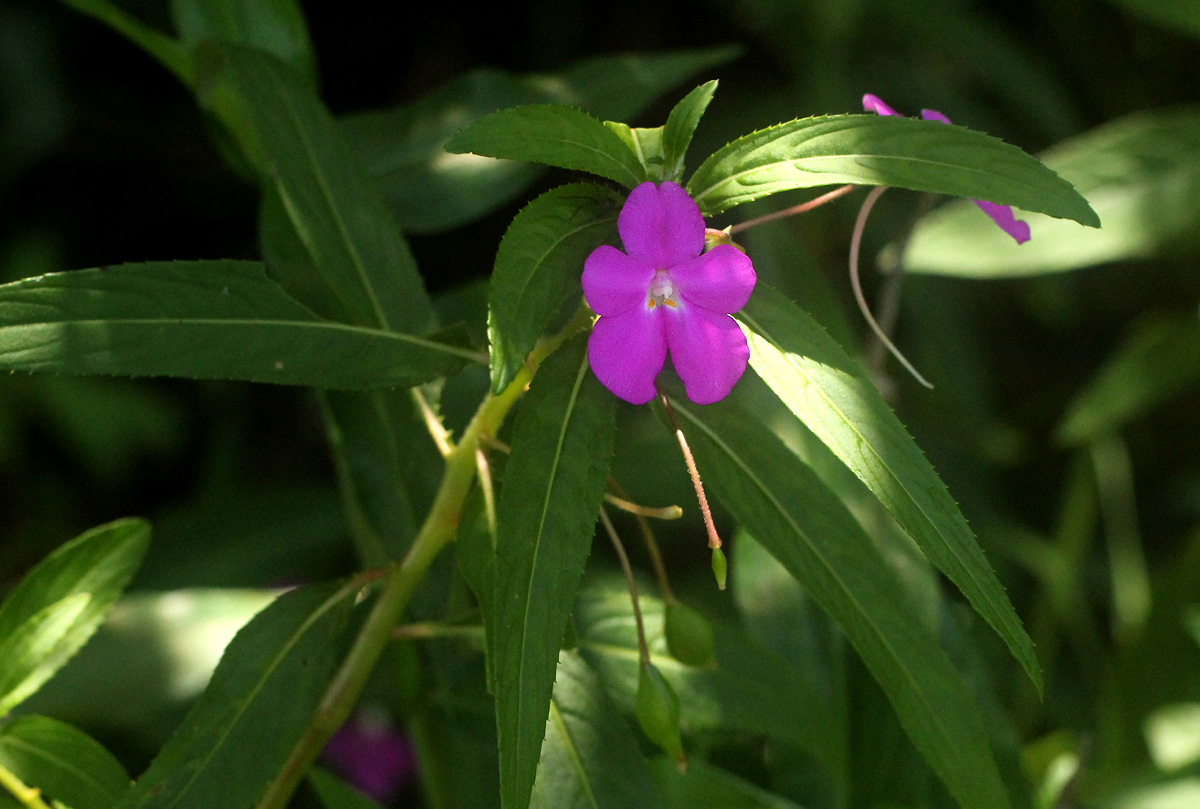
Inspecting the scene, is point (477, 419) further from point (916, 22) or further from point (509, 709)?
point (916, 22)

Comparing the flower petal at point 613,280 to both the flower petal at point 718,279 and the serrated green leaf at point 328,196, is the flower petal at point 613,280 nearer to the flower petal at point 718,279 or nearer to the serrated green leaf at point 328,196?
the flower petal at point 718,279

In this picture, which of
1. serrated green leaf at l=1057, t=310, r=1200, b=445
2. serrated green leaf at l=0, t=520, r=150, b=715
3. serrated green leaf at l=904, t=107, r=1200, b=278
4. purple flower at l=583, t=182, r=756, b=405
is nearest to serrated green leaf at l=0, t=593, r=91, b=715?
serrated green leaf at l=0, t=520, r=150, b=715

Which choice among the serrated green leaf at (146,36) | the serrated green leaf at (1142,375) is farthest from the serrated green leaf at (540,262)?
the serrated green leaf at (1142,375)

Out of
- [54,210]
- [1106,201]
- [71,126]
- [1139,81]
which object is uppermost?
[1139,81]

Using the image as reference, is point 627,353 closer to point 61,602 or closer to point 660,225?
point 660,225

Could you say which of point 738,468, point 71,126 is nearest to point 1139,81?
point 738,468

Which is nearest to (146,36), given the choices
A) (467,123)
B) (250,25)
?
(250,25)

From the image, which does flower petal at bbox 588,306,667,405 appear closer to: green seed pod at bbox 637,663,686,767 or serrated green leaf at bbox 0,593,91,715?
green seed pod at bbox 637,663,686,767
